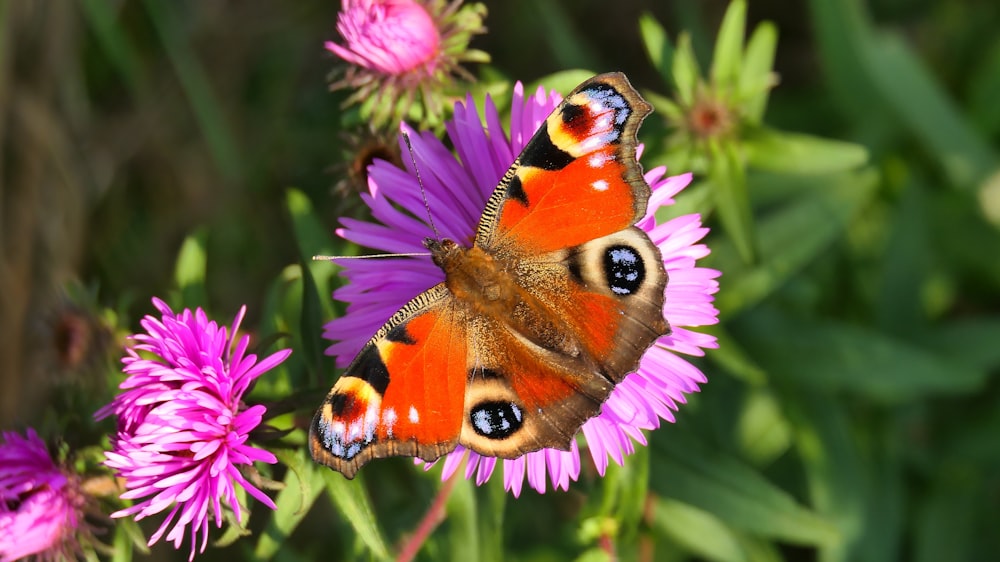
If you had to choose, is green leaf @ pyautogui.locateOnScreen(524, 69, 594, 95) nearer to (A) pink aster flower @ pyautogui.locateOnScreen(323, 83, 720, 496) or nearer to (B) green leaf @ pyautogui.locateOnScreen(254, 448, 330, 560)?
(A) pink aster flower @ pyautogui.locateOnScreen(323, 83, 720, 496)

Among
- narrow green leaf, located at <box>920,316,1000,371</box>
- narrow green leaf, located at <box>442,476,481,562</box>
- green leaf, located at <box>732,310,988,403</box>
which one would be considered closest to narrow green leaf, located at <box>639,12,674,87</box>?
green leaf, located at <box>732,310,988,403</box>

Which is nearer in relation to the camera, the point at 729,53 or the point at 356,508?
the point at 356,508

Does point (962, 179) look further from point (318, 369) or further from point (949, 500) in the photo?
point (318, 369)

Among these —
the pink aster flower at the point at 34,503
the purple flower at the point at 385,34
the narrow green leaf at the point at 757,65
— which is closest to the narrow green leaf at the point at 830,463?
the narrow green leaf at the point at 757,65

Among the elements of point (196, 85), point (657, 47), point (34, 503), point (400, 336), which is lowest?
point (34, 503)

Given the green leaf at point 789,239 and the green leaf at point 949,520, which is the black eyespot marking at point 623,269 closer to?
the green leaf at point 789,239

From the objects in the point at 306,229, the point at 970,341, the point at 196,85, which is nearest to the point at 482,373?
the point at 306,229

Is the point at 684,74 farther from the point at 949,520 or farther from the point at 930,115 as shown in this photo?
the point at 949,520
